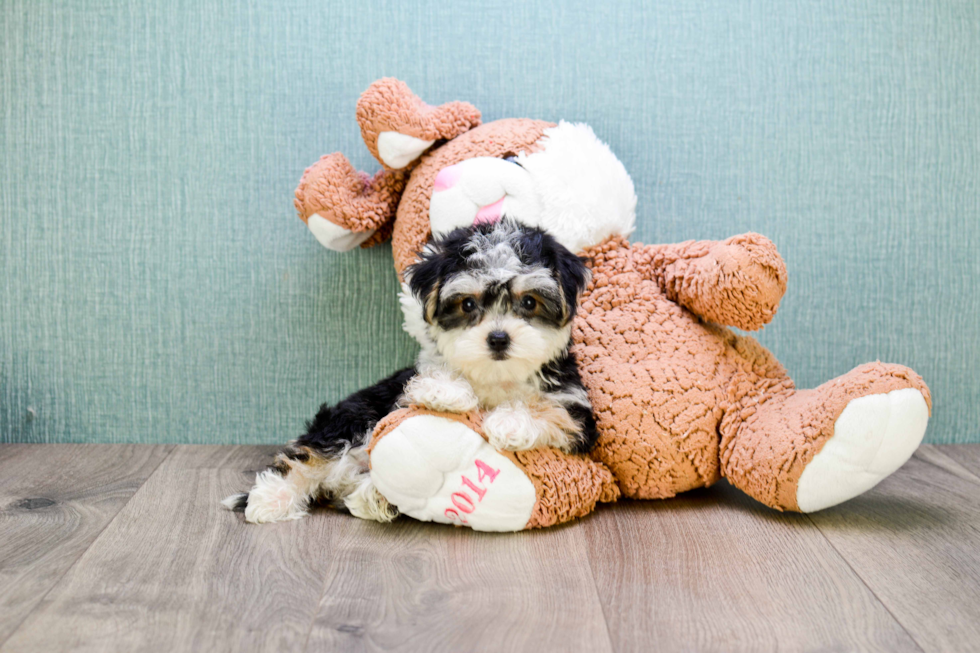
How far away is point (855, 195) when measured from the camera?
7.52 ft

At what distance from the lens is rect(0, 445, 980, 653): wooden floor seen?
1.25 m

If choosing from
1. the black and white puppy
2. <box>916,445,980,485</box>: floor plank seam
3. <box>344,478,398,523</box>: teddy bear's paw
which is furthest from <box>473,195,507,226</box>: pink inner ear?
<box>916,445,980,485</box>: floor plank seam

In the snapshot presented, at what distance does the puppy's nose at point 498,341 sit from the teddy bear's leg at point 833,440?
638 millimetres

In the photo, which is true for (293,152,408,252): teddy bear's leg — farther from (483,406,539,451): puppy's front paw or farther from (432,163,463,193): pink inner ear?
(483,406,539,451): puppy's front paw

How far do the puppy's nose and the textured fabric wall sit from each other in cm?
81

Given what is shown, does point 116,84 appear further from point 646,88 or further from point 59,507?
point 646,88

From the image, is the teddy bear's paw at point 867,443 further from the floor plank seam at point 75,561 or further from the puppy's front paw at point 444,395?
the floor plank seam at point 75,561

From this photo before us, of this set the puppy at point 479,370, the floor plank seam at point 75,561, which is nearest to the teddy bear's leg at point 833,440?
the puppy at point 479,370

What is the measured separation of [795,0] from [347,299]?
1588 millimetres

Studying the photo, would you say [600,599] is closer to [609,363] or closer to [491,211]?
[609,363]

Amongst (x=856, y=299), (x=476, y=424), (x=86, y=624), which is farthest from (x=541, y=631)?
(x=856, y=299)

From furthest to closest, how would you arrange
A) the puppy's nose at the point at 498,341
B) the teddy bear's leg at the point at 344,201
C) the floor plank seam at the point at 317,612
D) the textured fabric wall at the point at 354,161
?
the textured fabric wall at the point at 354,161 < the teddy bear's leg at the point at 344,201 < the puppy's nose at the point at 498,341 < the floor plank seam at the point at 317,612

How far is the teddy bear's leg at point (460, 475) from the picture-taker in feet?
5.22

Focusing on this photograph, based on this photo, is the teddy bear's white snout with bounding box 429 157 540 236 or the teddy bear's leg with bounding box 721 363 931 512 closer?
the teddy bear's leg with bounding box 721 363 931 512
